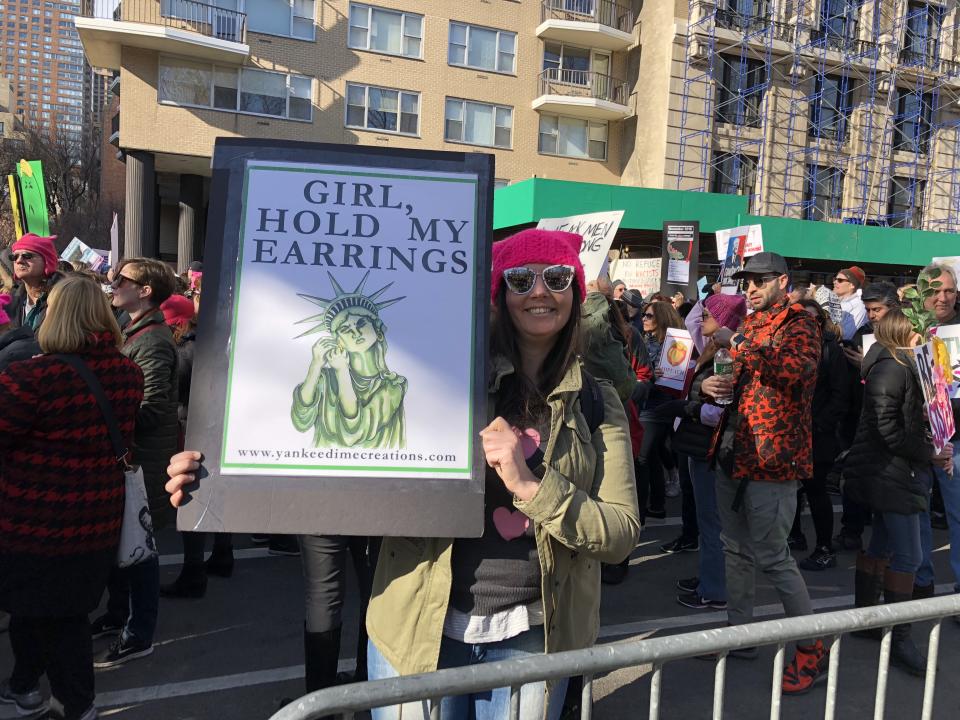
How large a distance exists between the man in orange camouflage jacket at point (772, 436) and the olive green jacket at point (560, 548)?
1910mm

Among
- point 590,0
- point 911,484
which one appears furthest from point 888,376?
point 590,0

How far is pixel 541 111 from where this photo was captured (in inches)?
1043

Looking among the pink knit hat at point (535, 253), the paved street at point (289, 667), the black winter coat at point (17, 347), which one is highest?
the pink knit hat at point (535, 253)

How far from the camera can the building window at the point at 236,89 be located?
2188cm

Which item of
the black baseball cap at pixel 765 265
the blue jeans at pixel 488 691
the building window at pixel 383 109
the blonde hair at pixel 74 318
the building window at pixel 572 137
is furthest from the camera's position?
the building window at pixel 572 137

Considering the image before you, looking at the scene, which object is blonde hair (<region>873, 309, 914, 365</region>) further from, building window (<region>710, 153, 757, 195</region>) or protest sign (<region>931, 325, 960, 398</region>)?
building window (<region>710, 153, 757, 195</region>)

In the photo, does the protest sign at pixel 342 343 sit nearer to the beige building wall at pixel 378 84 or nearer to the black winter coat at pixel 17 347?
the black winter coat at pixel 17 347

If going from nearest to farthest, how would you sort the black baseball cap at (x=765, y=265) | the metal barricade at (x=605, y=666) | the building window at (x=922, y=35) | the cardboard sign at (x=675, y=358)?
the metal barricade at (x=605, y=666)
the black baseball cap at (x=765, y=265)
the cardboard sign at (x=675, y=358)
the building window at (x=922, y=35)

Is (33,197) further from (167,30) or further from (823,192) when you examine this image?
(823,192)

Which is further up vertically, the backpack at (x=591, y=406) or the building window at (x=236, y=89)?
the building window at (x=236, y=89)

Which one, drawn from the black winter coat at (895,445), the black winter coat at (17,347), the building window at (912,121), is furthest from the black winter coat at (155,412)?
the building window at (912,121)

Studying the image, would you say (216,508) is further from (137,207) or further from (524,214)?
(137,207)

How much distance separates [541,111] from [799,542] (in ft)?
75.8

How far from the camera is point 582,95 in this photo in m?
27.3
